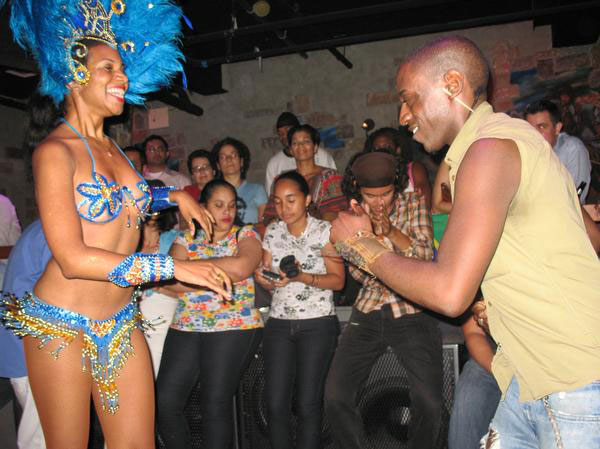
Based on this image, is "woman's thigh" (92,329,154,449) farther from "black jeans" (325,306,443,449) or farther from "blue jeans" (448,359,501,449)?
"blue jeans" (448,359,501,449)

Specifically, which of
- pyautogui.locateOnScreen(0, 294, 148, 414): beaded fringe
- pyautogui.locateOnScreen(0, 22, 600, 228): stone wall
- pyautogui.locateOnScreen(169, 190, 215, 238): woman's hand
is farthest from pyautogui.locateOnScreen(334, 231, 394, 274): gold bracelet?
pyautogui.locateOnScreen(0, 22, 600, 228): stone wall

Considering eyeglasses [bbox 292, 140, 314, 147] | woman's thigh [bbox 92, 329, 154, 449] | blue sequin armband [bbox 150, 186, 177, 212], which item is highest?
eyeglasses [bbox 292, 140, 314, 147]

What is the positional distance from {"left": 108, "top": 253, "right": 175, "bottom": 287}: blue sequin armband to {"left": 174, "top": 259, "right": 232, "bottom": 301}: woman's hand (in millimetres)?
33

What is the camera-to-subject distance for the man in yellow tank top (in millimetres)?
1367

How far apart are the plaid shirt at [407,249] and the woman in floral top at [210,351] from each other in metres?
0.71

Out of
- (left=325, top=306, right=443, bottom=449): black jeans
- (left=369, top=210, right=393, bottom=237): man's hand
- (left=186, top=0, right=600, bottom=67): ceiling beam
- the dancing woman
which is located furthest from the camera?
(left=186, top=0, right=600, bottom=67): ceiling beam

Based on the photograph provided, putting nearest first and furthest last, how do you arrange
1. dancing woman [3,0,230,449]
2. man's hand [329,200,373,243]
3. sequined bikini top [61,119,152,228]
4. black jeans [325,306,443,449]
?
man's hand [329,200,373,243] < dancing woman [3,0,230,449] < sequined bikini top [61,119,152,228] < black jeans [325,306,443,449]

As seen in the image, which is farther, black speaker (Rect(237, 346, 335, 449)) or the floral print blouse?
black speaker (Rect(237, 346, 335, 449))

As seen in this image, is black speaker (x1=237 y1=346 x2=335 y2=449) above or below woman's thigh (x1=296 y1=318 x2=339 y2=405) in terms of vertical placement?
below

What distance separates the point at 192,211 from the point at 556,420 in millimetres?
1659

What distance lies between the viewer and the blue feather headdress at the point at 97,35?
219 centimetres

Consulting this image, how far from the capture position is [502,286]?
1511mm

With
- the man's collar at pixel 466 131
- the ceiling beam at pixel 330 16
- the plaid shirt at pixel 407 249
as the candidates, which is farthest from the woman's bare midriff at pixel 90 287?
the ceiling beam at pixel 330 16

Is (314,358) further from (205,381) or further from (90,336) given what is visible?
(90,336)
